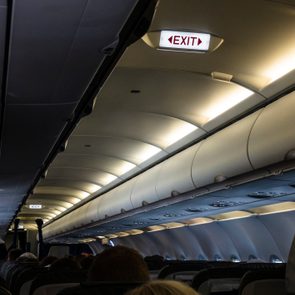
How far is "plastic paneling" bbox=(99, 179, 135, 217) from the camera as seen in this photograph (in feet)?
49.7

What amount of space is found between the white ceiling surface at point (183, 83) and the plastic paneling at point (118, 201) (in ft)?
2.29

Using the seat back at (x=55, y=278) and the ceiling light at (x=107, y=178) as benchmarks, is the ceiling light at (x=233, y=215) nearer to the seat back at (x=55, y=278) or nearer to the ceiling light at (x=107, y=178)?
the ceiling light at (x=107, y=178)

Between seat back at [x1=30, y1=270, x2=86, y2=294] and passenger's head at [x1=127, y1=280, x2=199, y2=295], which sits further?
seat back at [x1=30, y1=270, x2=86, y2=294]

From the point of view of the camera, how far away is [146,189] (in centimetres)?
1325

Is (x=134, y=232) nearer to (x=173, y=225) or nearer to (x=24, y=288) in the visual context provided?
(x=173, y=225)

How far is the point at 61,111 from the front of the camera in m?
6.95

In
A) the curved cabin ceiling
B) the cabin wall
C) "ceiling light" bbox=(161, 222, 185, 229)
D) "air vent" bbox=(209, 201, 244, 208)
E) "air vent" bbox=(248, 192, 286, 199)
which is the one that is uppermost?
the curved cabin ceiling

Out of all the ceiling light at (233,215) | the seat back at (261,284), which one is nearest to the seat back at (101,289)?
the seat back at (261,284)

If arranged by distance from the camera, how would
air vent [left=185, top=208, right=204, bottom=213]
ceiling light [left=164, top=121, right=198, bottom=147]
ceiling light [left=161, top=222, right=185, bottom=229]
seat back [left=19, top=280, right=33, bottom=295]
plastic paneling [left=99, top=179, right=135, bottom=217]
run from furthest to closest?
ceiling light [left=161, top=222, right=185, bottom=229] → plastic paneling [left=99, top=179, right=135, bottom=217] → air vent [left=185, top=208, right=204, bottom=213] → ceiling light [left=164, top=121, right=198, bottom=147] → seat back [left=19, top=280, right=33, bottom=295]

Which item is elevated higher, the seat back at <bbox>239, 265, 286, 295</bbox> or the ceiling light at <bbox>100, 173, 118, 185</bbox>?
the ceiling light at <bbox>100, 173, 118, 185</bbox>

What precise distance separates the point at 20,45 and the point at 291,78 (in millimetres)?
4217

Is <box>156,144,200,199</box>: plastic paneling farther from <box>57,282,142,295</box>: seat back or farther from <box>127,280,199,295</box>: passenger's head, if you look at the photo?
<box>127,280,199,295</box>: passenger's head

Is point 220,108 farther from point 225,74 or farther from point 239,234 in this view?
point 239,234

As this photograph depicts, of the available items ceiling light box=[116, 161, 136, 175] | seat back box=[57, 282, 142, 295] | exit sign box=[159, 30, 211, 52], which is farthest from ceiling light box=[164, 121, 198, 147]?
seat back box=[57, 282, 142, 295]
